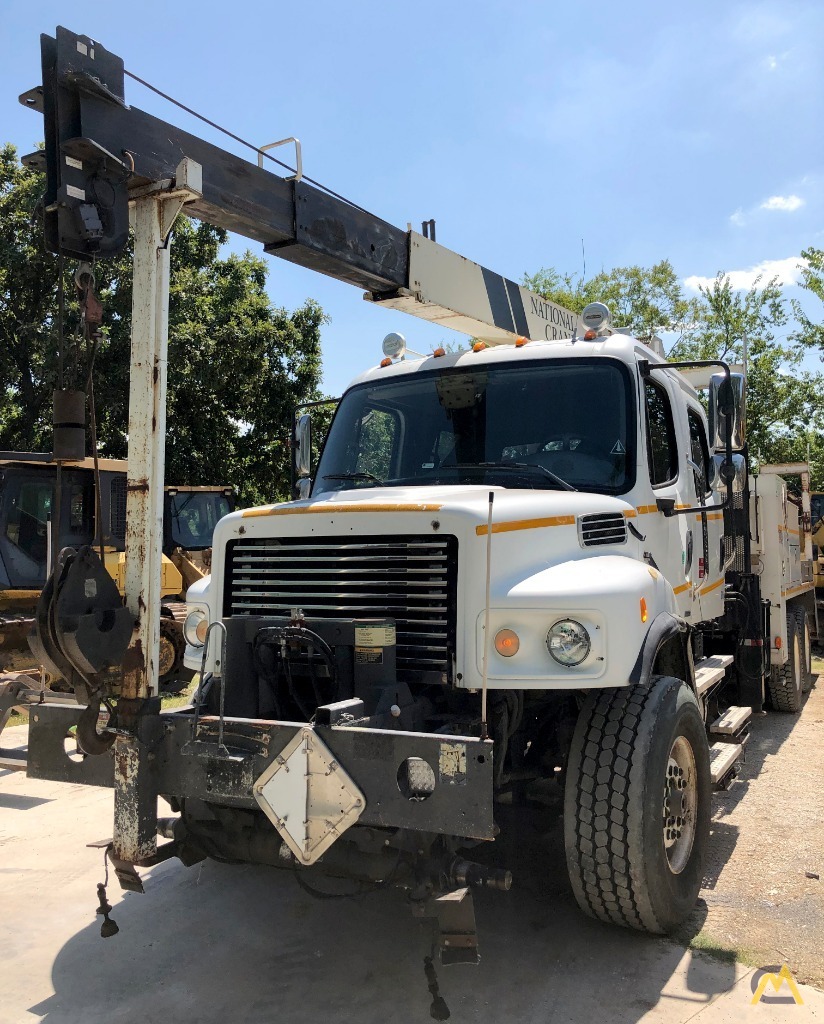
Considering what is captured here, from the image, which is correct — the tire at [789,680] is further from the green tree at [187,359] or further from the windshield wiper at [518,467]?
the green tree at [187,359]

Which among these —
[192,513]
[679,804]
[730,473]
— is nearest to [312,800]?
[679,804]

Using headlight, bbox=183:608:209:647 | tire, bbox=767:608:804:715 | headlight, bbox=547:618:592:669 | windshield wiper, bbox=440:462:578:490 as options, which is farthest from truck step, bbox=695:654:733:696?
headlight, bbox=183:608:209:647

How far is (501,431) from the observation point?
478cm

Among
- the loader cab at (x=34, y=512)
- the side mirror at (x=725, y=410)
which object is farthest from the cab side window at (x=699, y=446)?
the loader cab at (x=34, y=512)

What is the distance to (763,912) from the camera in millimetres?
4258

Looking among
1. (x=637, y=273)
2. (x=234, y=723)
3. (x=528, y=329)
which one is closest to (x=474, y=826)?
(x=234, y=723)

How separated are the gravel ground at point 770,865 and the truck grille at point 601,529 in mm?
1825

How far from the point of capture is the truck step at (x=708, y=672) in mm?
5214

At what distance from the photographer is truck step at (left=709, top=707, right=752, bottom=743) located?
5.49 meters

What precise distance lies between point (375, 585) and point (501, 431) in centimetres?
139

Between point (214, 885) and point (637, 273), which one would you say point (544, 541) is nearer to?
point (214, 885)

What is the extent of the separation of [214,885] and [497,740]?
1981 millimetres

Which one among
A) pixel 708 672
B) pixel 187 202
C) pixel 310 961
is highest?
pixel 187 202

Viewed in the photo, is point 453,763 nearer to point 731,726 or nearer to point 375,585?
point 375,585
